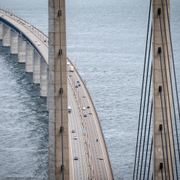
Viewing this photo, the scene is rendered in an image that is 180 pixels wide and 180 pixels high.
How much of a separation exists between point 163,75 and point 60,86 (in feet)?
27.5

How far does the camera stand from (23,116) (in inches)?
4424

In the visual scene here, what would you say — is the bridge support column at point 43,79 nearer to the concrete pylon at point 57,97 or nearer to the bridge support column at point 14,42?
the bridge support column at point 14,42

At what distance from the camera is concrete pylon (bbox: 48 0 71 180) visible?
3409 centimetres

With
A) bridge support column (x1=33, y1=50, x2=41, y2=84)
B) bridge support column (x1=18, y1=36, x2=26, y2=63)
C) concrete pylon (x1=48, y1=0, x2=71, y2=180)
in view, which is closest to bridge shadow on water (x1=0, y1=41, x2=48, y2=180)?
bridge support column (x1=33, y1=50, x2=41, y2=84)

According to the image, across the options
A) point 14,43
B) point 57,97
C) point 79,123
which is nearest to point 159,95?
point 57,97

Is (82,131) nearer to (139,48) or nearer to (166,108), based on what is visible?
(166,108)

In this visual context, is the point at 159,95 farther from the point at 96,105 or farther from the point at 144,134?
the point at 96,105

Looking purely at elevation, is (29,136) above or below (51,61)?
below

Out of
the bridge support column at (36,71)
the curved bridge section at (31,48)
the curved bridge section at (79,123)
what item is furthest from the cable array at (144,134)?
the bridge support column at (36,71)

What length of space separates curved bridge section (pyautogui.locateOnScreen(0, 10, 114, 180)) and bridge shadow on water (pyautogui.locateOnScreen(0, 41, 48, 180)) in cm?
578

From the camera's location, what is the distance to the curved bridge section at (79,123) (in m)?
70.0

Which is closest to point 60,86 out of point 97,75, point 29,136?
point 29,136

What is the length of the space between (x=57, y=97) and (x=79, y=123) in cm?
5665

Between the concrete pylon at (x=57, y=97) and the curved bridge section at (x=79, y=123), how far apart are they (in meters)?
29.6
